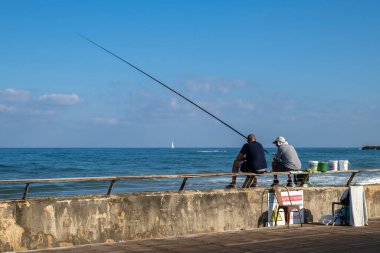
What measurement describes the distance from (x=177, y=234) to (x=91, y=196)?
177 centimetres

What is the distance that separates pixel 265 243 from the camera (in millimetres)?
9688

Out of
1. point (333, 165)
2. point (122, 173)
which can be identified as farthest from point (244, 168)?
point (122, 173)

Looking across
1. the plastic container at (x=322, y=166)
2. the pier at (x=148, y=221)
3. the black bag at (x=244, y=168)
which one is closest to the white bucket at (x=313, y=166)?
the plastic container at (x=322, y=166)

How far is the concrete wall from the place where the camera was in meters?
8.91

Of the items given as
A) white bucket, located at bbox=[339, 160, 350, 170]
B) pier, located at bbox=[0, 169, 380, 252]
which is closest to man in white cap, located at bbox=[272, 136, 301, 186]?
pier, located at bbox=[0, 169, 380, 252]

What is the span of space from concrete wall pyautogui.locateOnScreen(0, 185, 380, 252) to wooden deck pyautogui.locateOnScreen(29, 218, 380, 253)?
0.24 metres

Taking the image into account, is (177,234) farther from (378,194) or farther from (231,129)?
(378,194)

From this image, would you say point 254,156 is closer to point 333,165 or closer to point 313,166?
point 313,166

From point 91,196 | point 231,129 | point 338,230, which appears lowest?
point 338,230

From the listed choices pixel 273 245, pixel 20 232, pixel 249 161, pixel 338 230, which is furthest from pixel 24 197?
pixel 338 230

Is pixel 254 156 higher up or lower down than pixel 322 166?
higher up

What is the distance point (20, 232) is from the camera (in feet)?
29.0

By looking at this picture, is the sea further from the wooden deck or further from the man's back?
the wooden deck

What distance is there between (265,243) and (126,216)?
2.36 meters
